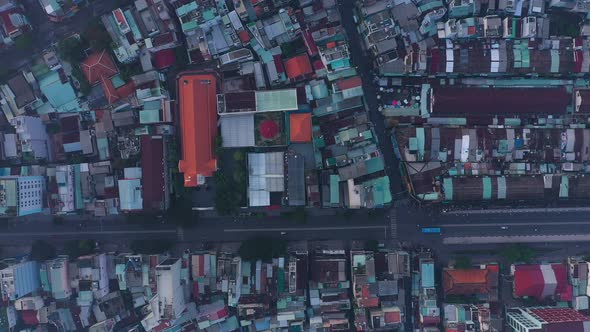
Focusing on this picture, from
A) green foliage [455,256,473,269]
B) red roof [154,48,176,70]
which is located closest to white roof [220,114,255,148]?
red roof [154,48,176,70]

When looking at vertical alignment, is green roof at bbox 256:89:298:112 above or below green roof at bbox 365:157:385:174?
above

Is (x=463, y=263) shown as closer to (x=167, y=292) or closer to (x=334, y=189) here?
(x=334, y=189)

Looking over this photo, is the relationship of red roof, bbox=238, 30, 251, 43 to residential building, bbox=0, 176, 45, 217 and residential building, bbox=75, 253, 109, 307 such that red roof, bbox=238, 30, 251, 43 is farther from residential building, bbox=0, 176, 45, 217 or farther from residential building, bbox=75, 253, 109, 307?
residential building, bbox=75, 253, 109, 307

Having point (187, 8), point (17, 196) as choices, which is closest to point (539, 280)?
point (187, 8)

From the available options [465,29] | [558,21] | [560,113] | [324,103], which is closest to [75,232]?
[324,103]

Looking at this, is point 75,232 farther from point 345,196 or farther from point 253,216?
point 345,196

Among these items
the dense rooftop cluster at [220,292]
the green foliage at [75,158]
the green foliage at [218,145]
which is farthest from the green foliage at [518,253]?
the green foliage at [75,158]
